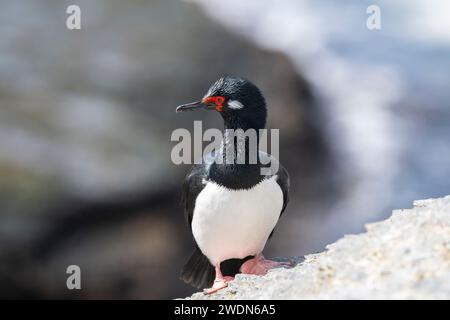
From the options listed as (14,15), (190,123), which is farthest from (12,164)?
(14,15)

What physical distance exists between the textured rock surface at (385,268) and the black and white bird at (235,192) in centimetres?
71

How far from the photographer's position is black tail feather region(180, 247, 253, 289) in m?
4.45

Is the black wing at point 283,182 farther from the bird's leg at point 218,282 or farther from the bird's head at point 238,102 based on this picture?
the bird's leg at point 218,282

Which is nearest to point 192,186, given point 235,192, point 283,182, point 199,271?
point 235,192

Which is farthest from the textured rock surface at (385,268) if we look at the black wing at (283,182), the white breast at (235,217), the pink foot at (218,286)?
the black wing at (283,182)

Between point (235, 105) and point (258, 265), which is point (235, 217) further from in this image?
point (235, 105)

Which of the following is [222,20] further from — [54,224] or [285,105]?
[54,224]

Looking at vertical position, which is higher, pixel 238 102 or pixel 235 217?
pixel 238 102

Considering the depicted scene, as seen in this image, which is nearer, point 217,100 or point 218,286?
point 218,286

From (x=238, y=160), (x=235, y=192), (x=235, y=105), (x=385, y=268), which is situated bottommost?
(x=385, y=268)

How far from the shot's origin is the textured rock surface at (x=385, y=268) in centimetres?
239

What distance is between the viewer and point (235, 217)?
3.94 m

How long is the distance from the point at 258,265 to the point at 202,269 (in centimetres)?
51

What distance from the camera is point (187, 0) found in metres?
9.81
